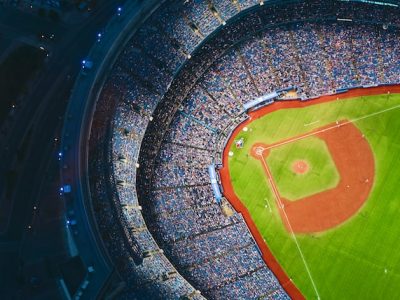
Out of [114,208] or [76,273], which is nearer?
[114,208]

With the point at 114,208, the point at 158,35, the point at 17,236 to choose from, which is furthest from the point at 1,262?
the point at 158,35

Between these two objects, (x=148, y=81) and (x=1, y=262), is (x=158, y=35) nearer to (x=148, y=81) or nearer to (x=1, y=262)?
(x=148, y=81)

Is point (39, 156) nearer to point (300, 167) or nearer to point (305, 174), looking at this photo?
point (300, 167)

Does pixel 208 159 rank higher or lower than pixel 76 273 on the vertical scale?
higher

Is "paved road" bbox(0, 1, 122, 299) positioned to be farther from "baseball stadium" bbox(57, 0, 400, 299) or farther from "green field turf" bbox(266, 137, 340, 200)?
"green field turf" bbox(266, 137, 340, 200)

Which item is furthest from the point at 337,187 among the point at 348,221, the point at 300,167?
the point at 300,167

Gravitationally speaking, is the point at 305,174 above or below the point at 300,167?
below

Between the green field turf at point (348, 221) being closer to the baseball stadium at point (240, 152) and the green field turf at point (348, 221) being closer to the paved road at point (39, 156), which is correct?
the baseball stadium at point (240, 152)
